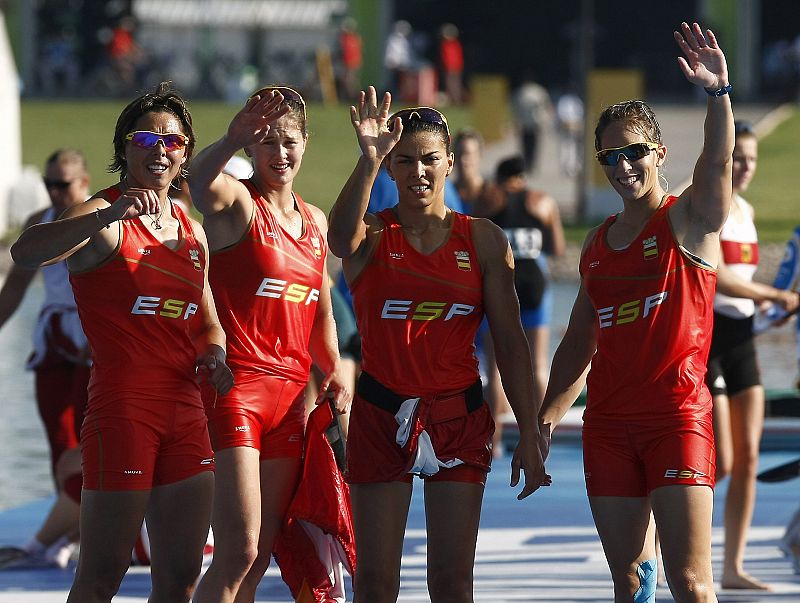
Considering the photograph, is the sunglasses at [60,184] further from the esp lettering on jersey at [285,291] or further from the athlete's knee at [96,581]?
the athlete's knee at [96,581]

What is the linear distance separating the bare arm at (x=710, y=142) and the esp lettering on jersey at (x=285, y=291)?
4.51ft

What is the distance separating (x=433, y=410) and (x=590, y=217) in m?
19.2

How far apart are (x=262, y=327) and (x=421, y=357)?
2.08 ft

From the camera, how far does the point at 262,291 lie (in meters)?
5.61

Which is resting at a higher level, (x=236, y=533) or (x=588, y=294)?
(x=588, y=294)

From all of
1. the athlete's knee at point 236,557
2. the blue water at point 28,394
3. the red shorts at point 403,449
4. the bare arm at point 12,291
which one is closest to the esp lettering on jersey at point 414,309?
the red shorts at point 403,449

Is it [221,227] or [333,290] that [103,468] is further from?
[333,290]

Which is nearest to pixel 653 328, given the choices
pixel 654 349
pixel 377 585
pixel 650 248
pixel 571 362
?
pixel 654 349

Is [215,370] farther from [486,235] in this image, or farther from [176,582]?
[486,235]

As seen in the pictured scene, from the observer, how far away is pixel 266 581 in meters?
7.42

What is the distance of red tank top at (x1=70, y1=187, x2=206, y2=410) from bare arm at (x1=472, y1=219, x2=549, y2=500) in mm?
989

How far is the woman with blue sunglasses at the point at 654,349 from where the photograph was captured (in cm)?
514

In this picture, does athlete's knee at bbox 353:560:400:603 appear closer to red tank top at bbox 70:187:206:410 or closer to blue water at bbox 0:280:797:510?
red tank top at bbox 70:187:206:410

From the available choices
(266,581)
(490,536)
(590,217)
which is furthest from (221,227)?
(590,217)
